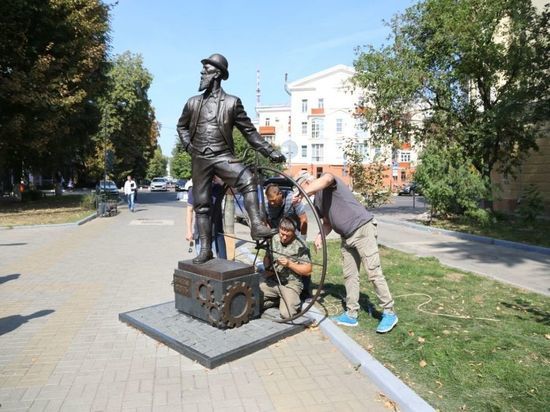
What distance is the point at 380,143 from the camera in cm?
2100

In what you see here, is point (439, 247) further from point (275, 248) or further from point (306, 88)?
point (306, 88)

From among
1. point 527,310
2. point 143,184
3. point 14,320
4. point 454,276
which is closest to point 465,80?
point 454,276

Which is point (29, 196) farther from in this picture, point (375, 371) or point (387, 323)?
point (375, 371)

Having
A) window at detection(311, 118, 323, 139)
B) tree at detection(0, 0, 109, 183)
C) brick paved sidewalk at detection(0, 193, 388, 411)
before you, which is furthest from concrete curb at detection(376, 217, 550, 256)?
window at detection(311, 118, 323, 139)

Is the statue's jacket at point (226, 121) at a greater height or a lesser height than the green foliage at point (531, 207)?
greater

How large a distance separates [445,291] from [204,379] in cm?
415

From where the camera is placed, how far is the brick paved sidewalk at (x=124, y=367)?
141 inches

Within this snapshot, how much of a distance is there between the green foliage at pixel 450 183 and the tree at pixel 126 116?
3084 centimetres

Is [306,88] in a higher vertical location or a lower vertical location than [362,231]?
higher

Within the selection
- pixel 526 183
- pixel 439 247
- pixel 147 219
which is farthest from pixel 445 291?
pixel 526 183

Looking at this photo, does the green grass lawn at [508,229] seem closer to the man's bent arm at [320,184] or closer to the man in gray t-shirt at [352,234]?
the man in gray t-shirt at [352,234]

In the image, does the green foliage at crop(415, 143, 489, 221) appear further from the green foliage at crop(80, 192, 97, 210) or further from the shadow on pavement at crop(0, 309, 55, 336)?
the green foliage at crop(80, 192, 97, 210)

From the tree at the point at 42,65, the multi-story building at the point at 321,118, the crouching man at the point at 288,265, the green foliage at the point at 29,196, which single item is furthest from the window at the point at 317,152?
the crouching man at the point at 288,265

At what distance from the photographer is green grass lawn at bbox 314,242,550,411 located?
360cm
